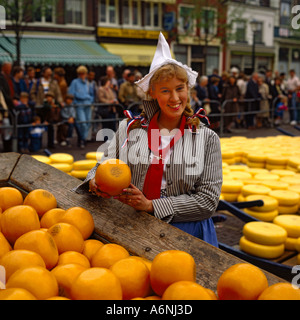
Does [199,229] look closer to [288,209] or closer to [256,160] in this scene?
[288,209]

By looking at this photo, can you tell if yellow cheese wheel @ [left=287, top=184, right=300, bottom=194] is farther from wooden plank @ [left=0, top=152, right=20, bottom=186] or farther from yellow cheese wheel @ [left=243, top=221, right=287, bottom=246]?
wooden plank @ [left=0, top=152, right=20, bottom=186]

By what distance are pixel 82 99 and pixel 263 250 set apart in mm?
7762

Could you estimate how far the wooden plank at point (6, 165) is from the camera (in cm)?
263

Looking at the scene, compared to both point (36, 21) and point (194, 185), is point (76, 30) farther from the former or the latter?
point (194, 185)

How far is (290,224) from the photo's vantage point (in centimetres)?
384

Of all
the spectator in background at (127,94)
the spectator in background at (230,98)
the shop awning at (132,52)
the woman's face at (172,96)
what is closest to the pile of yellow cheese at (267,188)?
the woman's face at (172,96)

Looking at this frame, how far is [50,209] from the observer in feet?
6.90

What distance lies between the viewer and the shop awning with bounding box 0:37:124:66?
65.8ft

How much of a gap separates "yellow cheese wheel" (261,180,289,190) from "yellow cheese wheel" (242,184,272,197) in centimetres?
11

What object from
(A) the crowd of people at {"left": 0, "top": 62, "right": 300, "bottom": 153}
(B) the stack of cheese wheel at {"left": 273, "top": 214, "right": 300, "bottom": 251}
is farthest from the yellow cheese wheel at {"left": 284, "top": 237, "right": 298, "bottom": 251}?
(A) the crowd of people at {"left": 0, "top": 62, "right": 300, "bottom": 153}

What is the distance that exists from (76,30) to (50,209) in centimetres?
2291
